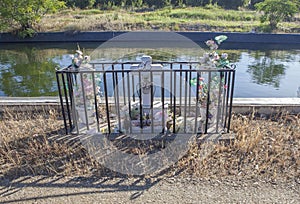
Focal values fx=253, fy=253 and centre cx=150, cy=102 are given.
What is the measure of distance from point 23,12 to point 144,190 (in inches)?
525

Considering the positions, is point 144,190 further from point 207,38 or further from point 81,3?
point 81,3

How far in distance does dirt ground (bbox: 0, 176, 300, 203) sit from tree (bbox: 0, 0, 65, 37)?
1274 centimetres

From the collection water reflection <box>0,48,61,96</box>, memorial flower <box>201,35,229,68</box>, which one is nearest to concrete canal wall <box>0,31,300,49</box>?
water reflection <box>0,48,61,96</box>

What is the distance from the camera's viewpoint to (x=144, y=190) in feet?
6.53

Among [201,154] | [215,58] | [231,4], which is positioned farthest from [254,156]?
[231,4]

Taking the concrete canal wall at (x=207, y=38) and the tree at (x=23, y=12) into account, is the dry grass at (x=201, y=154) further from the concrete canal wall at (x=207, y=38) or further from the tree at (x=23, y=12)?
the tree at (x=23, y=12)

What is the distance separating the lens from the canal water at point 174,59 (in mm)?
5400

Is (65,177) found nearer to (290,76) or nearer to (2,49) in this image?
(290,76)

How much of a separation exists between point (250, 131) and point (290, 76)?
460 cm

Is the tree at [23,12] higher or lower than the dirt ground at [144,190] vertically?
higher

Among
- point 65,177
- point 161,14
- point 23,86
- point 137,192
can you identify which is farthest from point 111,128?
point 161,14

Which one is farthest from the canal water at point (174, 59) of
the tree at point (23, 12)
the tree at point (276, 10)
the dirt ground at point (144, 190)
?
the tree at point (276, 10)

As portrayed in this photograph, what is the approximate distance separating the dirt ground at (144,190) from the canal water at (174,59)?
10.7ft

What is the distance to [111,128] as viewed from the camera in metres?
2.77
